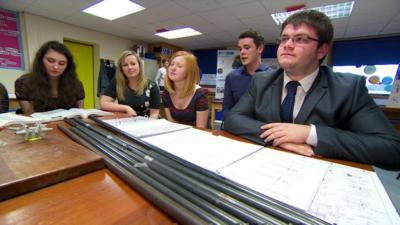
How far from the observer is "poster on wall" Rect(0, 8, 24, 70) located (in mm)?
3736

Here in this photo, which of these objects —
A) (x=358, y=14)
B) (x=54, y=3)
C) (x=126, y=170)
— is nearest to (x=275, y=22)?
(x=358, y=14)

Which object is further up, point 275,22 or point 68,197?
point 275,22

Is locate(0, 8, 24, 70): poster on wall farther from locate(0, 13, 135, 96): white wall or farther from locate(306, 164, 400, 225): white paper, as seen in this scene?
locate(306, 164, 400, 225): white paper

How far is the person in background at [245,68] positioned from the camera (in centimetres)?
191

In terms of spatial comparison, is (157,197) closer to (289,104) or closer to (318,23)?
(289,104)

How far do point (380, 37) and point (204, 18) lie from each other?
446cm

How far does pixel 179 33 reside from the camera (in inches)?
209

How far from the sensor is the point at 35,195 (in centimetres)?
40

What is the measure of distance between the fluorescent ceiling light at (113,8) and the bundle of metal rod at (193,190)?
3.71m

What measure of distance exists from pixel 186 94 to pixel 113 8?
3.17m

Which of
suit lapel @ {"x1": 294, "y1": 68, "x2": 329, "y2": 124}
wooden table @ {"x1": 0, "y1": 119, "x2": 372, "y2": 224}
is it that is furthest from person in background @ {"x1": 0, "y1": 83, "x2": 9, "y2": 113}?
suit lapel @ {"x1": 294, "y1": 68, "x2": 329, "y2": 124}

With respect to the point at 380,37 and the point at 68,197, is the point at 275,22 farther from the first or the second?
the point at 68,197

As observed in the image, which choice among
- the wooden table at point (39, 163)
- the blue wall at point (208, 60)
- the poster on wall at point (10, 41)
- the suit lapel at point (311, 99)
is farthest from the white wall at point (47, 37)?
the suit lapel at point (311, 99)

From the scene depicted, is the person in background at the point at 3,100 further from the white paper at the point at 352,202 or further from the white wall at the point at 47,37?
the white wall at the point at 47,37
